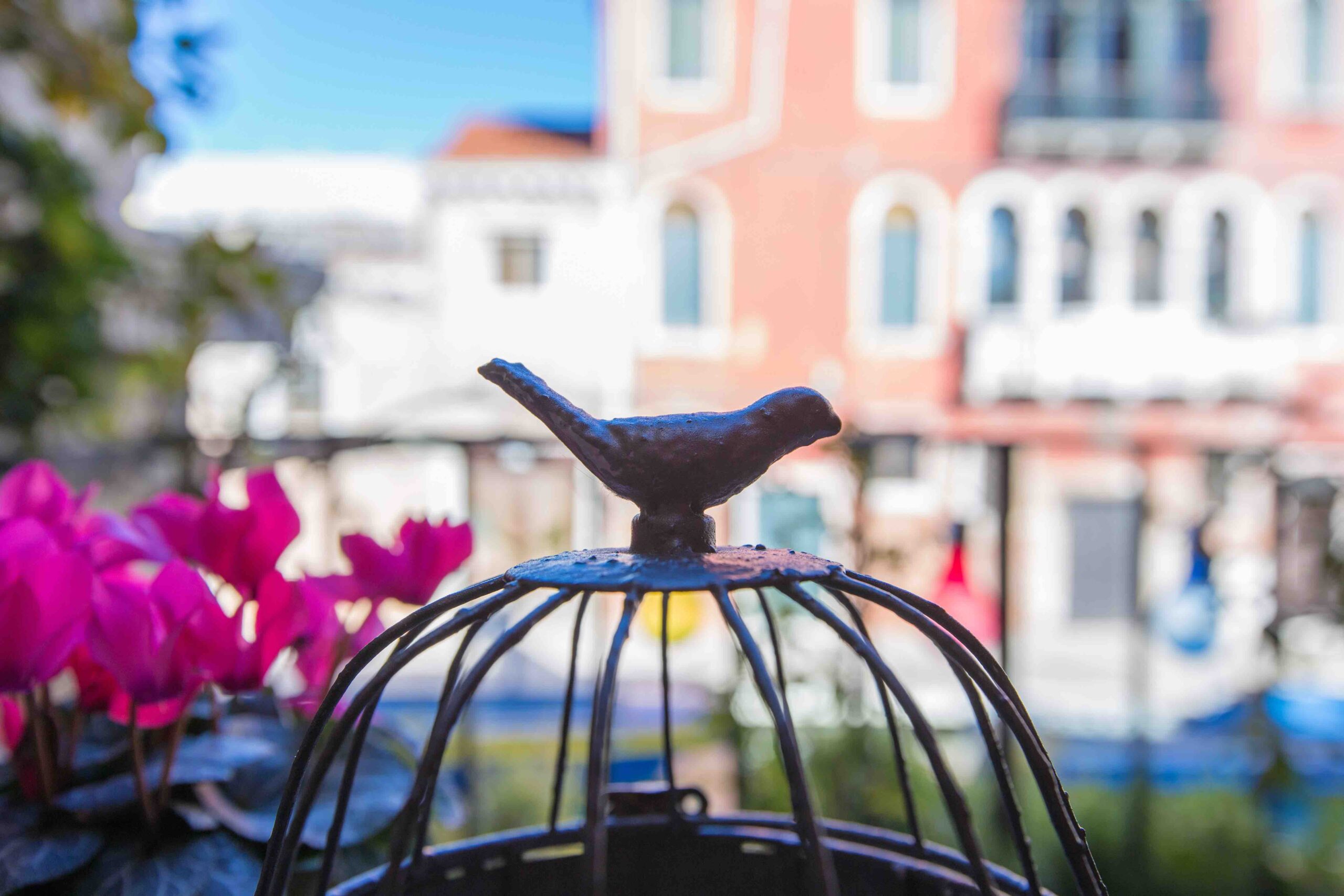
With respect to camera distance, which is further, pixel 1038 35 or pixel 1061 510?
pixel 1038 35

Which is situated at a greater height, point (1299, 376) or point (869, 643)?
point (1299, 376)

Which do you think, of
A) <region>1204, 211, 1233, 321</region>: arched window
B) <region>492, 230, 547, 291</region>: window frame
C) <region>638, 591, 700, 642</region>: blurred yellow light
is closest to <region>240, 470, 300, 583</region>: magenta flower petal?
<region>638, 591, 700, 642</region>: blurred yellow light

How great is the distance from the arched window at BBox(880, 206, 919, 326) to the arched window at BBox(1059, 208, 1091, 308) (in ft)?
3.81

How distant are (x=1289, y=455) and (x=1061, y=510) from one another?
4783 mm

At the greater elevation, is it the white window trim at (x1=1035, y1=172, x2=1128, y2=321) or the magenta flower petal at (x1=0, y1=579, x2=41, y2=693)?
the white window trim at (x1=1035, y1=172, x2=1128, y2=321)

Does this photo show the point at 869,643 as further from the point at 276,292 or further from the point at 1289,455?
the point at 1289,455

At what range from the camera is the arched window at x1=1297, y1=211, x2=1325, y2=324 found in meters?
6.38

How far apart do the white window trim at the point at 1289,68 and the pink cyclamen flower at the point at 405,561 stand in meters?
8.09

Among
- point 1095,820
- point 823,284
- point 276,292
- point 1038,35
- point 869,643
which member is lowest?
point 1095,820

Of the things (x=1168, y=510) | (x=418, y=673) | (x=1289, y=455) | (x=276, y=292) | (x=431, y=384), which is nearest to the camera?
(x=276, y=292)

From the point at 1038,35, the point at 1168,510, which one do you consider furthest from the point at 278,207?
the point at 1168,510

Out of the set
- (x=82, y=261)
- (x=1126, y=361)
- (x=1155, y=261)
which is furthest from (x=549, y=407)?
(x=1155, y=261)

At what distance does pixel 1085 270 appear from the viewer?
646 centimetres

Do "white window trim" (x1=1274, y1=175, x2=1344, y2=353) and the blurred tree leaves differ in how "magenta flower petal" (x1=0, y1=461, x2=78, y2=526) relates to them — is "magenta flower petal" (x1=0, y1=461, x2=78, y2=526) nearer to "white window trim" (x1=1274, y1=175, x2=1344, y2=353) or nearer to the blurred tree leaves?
the blurred tree leaves
